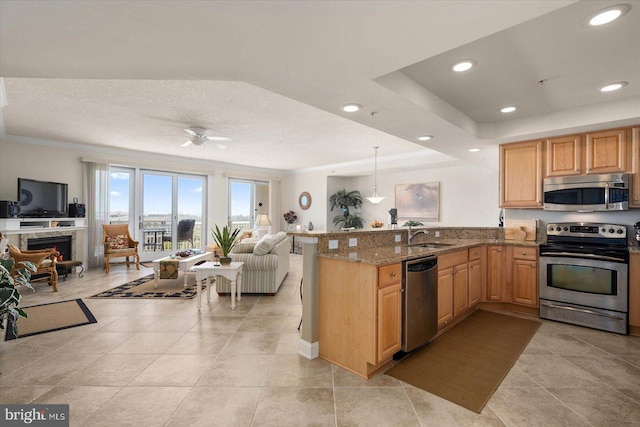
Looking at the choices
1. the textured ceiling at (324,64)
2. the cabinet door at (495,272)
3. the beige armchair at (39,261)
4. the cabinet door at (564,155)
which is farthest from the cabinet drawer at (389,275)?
the beige armchair at (39,261)

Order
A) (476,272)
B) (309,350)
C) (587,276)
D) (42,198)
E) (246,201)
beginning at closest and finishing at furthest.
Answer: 1. (309,350)
2. (587,276)
3. (476,272)
4. (42,198)
5. (246,201)

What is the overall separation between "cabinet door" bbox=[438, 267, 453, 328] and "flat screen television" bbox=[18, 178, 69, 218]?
22.4 feet

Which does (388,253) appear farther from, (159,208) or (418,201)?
(159,208)

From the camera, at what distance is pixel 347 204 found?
8.59 m

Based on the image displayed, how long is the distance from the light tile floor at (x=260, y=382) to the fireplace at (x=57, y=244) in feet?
11.0

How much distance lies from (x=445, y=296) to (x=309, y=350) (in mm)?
1479

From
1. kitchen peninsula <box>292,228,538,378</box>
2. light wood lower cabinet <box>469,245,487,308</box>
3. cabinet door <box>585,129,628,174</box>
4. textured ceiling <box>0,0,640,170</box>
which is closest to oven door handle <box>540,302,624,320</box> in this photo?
light wood lower cabinet <box>469,245,487,308</box>

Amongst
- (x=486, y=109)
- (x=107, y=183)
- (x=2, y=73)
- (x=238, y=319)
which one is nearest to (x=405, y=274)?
(x=238, y=319)

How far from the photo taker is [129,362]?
241 centimetres

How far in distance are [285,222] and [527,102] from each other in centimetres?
755

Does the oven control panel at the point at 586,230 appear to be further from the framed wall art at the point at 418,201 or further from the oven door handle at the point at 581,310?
the framed wall art at the point at 418,201

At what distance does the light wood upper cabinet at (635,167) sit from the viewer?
10.4 ft

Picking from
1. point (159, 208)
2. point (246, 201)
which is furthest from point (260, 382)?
point (246, 201)

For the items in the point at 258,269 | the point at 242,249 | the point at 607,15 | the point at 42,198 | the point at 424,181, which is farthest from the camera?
the point at 424,181
